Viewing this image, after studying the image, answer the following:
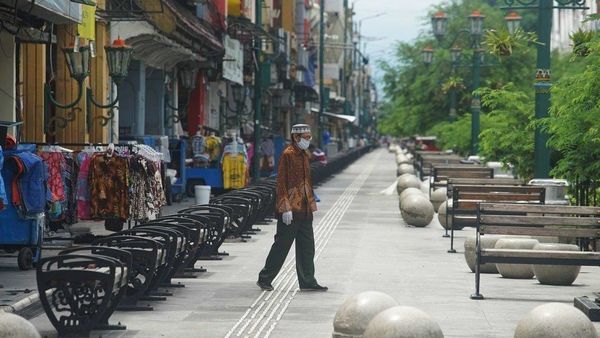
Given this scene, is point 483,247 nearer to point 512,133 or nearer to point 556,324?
point 556,324

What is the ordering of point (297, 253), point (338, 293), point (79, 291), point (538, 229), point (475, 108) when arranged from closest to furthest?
point (79, 291) < point (538, 229) < point (338, 293) < point (297, 253) < point (475, 108)

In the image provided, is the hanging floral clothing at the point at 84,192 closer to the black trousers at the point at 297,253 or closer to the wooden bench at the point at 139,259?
the black trousers at the point at 297,253

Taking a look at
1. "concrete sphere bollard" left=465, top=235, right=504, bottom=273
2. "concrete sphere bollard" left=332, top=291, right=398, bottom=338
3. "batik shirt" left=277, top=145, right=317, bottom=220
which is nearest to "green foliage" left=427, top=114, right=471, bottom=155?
"concrete sphere bollard" left=465, top=235, right=504, bottom=273

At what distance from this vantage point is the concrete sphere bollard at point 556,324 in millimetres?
11297

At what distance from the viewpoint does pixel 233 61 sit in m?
51.2

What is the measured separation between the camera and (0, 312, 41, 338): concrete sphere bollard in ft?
33.1

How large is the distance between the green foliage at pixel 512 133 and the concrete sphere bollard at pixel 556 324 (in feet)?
53.3

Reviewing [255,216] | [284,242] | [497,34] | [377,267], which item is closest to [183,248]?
[284,242]

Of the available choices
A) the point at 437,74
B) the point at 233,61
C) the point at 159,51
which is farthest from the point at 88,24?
the point at 437,74

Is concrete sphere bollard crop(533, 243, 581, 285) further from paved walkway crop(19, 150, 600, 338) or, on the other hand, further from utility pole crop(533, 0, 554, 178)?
utility pole crop(533, 0, 554, 178)

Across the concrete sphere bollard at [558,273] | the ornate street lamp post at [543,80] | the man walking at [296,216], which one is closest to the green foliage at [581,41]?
the ornate street lamp post at [543,80]

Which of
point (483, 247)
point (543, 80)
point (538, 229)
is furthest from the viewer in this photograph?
point (543, 80)

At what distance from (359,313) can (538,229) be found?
5.43 meters

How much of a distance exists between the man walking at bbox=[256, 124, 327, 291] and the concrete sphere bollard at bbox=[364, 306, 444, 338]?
6.54m
